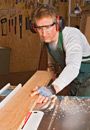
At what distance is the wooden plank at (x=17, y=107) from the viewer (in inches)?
56.7

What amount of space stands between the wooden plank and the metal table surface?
11cm

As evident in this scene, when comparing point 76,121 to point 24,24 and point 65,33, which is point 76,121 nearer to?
point 65,33

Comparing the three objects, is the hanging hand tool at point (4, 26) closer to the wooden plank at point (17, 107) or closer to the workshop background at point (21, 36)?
the workshop background at point (21, 36)

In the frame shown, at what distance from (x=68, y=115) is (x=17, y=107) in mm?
271

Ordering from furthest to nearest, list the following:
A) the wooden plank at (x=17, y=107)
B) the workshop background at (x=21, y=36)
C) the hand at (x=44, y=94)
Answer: the workshop background at (x=21, y=36) → the hand at (x=44, y=94) → the wooden plank at (x=17, y=107)

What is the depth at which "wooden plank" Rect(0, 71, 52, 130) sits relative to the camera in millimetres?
1441

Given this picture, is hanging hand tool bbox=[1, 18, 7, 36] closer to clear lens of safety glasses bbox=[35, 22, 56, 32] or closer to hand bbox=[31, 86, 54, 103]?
clear lens of safety glasses bbox=[35, 22, 56, 32]

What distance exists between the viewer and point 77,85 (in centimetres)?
224

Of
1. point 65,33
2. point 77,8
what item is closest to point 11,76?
point 77,8

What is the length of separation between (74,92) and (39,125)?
85 cm

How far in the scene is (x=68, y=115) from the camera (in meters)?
1.63

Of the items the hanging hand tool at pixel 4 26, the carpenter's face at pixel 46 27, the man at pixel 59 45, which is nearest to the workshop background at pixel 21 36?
the hanging hand tool at pixel 4 26

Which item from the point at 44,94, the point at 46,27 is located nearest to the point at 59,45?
the point at 46,27

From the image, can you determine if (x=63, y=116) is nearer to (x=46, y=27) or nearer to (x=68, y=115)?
(x=68, y=115)
